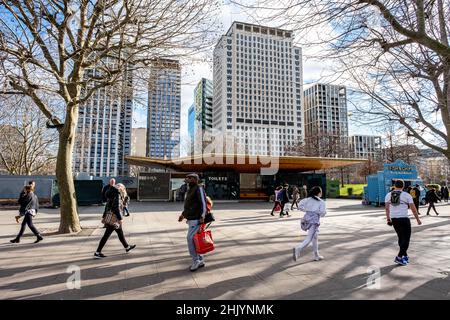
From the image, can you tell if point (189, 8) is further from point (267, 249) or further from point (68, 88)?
point (267, 249)

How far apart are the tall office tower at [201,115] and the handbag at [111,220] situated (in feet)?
123

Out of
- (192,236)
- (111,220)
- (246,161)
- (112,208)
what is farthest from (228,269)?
(246,161)

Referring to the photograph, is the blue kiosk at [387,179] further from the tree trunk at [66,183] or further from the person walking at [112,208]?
the person walking at [112,208]

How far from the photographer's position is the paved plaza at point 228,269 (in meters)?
4.57

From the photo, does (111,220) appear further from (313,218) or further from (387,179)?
(387,179)

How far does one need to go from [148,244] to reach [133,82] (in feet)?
23.3

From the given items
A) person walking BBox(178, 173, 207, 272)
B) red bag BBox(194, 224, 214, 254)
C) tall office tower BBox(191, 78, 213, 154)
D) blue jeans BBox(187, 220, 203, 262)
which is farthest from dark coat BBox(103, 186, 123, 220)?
tall office tower BBox(191, 78, 213, 154)

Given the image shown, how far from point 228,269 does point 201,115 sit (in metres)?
86.9

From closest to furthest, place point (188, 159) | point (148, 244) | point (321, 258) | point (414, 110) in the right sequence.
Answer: point (321, 258)
point (148, 244)
point (414, 110)
point (188, 159)

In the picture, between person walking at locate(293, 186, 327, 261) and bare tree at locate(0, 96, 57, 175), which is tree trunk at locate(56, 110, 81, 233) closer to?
person walking at locate(293, 186, 327, 261)

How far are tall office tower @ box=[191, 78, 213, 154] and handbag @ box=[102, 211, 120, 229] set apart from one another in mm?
37612

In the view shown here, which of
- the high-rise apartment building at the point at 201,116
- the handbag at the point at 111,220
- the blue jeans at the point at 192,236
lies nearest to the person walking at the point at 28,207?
the handbag at the point at 111,220

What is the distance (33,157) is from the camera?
3772 centimetres
